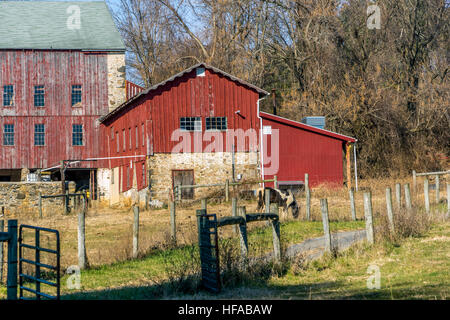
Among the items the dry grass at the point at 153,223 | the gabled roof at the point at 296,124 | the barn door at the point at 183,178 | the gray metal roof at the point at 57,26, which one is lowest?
the dry grass at the point at 153,223

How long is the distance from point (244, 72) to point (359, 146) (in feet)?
35.8

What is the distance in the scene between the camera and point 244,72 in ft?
157

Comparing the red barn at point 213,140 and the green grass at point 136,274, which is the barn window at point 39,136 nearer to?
the red barn at point 213,140

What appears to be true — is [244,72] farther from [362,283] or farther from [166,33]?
[362,283]

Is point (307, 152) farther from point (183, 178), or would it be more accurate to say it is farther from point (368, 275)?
point (368, 275)

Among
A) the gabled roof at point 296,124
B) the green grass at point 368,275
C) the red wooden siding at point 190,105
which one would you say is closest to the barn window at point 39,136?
the red wooden siding at point 190,105

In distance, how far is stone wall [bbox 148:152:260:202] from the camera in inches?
1283

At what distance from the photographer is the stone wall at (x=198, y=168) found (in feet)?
107

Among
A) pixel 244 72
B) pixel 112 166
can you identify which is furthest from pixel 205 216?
pixel 244 72

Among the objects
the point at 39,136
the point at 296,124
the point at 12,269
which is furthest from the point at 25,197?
the point at 12,269

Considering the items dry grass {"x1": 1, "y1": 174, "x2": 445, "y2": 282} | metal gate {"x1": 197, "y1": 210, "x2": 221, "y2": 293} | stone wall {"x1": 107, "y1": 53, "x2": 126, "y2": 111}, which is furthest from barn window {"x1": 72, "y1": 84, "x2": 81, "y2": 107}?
metal gate {"x1": 197, "y1": 210, "x2": 221, "y2": 293}

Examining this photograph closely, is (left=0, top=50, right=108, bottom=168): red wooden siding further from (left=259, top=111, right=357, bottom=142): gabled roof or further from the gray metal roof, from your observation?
(left=259, top=111, right=357, bottom=142): gabled roof

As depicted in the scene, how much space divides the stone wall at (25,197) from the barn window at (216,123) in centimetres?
912

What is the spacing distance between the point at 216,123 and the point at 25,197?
11.6 m
